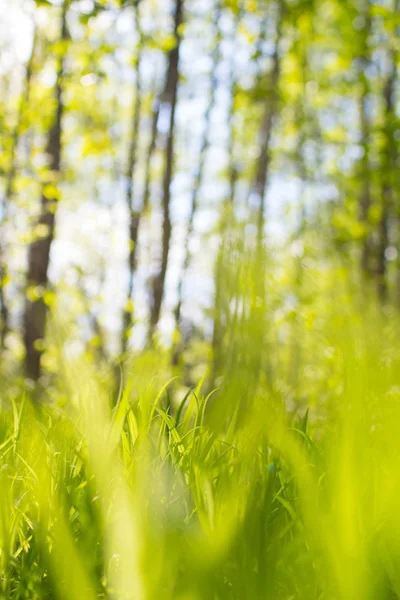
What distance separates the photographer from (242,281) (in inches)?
33.4

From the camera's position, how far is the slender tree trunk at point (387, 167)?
9195 millimetres

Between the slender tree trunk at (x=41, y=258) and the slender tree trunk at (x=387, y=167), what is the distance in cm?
497

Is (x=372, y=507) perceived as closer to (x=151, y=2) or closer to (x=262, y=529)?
(x=262, y=529)

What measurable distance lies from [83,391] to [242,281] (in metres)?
0.42

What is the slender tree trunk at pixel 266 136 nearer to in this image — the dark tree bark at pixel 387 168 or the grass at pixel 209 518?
the dark tree bark at pixel 387 168

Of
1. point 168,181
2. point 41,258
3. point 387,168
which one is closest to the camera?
point 168,181

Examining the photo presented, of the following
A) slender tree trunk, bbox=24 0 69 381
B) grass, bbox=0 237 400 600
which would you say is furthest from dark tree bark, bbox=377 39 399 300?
grass, bbox=0 237 400 600

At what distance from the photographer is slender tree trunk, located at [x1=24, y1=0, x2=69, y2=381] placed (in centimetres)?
811

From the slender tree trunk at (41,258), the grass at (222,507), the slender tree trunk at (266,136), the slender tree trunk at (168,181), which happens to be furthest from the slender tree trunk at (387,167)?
the grass at (222,507)

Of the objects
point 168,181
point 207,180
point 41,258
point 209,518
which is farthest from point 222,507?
point 207,180

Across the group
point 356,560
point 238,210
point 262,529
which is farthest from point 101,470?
point 238,210

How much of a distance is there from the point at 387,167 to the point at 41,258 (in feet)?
19.3

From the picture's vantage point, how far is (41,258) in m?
8.23

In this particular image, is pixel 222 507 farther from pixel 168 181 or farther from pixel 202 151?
pixel 202 151
